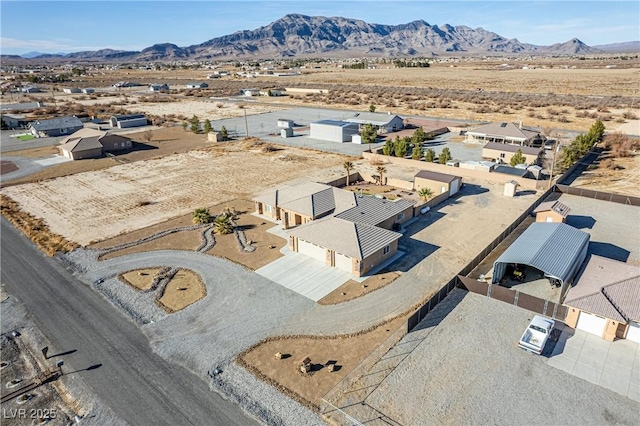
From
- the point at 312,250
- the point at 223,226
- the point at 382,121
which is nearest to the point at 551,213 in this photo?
the point at 312,250

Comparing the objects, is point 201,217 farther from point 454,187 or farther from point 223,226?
point 454,187

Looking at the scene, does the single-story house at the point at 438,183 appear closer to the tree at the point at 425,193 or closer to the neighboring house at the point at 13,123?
the tree at the point at 425,193

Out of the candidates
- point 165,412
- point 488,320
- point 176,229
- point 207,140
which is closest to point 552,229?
point 488,320

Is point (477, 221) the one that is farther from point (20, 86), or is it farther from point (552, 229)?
point (20, 86)

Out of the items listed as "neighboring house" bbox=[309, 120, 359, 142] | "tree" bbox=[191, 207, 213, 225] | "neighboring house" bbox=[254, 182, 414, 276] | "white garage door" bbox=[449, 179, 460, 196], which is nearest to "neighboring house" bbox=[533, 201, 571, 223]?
"white garage door" bbox=[449, 179, 460, 196]

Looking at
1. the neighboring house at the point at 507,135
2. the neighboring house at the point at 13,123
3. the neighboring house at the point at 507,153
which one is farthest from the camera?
the neighboring house at the point at 13,123

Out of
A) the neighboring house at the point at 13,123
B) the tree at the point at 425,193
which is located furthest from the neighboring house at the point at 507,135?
the neighboring house at the point at 13,123

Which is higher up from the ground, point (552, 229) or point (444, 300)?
point (552, 229)
